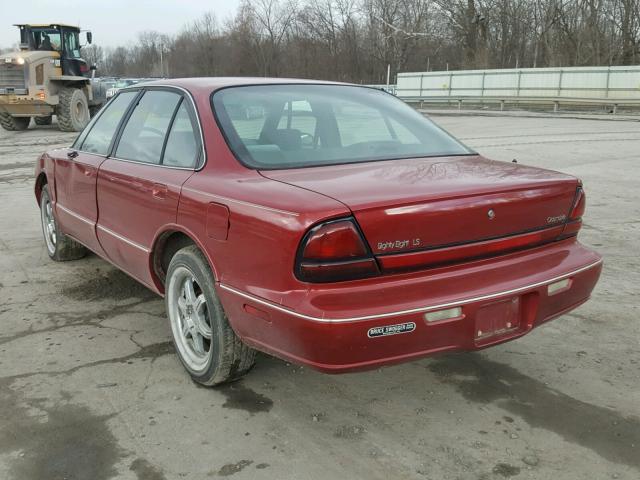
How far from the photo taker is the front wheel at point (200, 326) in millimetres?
2889

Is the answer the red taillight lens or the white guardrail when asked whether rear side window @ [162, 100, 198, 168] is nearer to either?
the red taillight lens

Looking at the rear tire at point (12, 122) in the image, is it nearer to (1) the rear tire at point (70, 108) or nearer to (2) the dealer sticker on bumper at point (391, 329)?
(1) the rear tire at point (70, 108)

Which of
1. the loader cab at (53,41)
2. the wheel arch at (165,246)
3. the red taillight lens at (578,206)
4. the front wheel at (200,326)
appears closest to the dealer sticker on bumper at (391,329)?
the front wheel at (200,326)

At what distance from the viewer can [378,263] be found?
240cm

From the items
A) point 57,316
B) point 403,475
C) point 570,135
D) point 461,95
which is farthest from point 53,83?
point 461,95

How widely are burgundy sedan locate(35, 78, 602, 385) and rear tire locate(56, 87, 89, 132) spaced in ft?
52.7

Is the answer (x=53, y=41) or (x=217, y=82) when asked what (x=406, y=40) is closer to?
(x=53, y=41)

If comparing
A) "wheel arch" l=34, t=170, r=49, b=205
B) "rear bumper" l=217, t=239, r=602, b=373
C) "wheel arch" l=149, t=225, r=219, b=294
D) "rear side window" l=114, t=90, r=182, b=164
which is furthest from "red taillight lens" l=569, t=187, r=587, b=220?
"wheel arch" l=34, t=170, r=49, b=205

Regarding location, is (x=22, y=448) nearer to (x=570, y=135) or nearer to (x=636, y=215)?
(x=636, y=215)

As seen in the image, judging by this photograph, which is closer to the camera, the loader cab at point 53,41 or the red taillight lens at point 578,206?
the red taillight lens at point 578,206

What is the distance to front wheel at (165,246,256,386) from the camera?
2.89 meters

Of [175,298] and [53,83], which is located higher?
[53,83]

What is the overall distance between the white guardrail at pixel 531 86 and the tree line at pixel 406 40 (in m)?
10.5

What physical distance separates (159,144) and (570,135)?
14.4m
